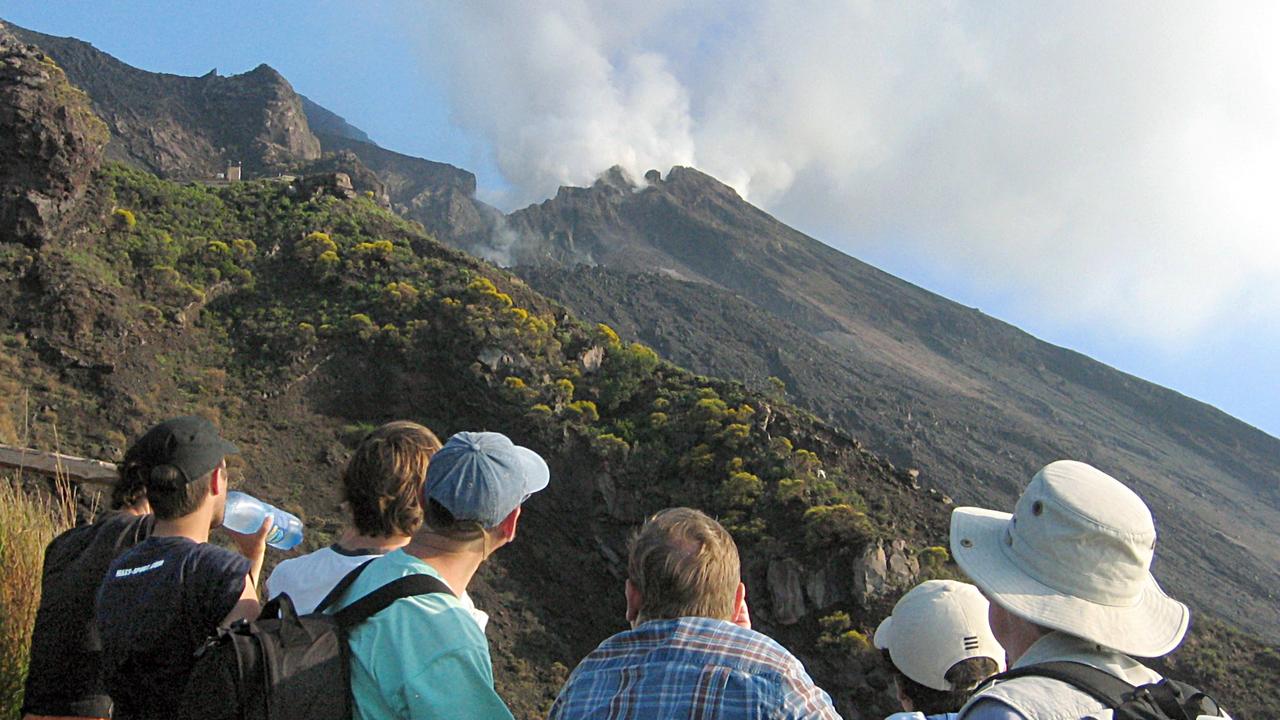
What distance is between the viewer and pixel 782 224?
76.2 metres

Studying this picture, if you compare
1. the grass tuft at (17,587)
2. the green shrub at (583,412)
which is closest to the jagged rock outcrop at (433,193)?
the green shrub at (583,412)

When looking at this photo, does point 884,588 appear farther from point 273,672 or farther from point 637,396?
point 273,672

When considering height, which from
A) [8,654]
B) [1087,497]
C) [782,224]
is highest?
[782,224]

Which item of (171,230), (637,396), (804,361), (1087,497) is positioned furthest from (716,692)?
(804,361)

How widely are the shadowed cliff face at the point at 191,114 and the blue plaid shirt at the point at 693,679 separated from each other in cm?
6526

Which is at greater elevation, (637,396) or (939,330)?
(939,330)

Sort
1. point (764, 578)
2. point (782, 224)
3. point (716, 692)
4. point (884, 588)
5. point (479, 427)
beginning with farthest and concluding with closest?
point (782, 224) < point (479, 427) < point (764, 578) < point (884, 588) < point (716, 692)

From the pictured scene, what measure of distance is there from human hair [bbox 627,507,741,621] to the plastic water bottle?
1.59m

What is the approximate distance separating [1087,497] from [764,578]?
1267 centimetres

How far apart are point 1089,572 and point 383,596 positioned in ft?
5.08

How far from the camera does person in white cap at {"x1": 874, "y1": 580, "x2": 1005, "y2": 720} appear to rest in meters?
2.41

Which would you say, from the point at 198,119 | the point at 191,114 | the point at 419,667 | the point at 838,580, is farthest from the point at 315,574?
the point at 191,114

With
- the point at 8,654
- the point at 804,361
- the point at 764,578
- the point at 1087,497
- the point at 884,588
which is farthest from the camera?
the point at 804,361

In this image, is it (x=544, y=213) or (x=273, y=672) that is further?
(x=544, y=213)
